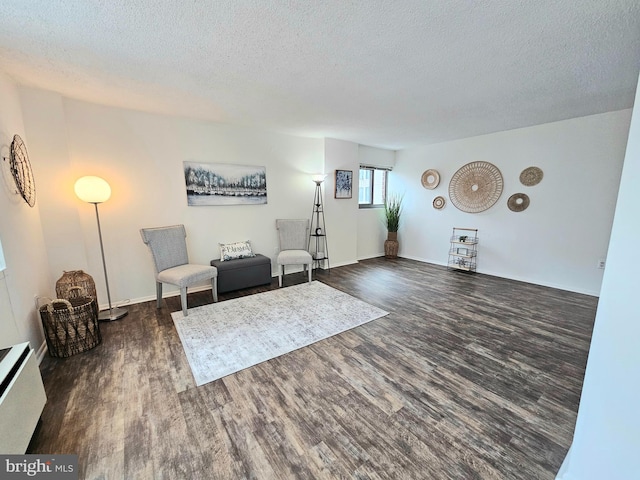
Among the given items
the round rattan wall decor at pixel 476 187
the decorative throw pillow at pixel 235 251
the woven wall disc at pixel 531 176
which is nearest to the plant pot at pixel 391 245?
the round rattan wall decor at pixel 476 187

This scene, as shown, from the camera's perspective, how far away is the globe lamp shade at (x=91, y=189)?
104 inches

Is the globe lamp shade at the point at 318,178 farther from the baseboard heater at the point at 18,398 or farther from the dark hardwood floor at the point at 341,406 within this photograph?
the baseboard heater at the point at 18,398

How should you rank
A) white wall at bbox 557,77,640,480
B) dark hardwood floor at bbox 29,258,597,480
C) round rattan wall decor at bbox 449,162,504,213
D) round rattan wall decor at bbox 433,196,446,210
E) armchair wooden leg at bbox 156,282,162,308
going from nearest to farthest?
white wall at bbox 557,77,640,480 < dark hardwood floor at bbox 29,258,597,480 < armchair wooden leg at bbox 156,282,162,308 < round rattan wall decor at bbox 449,162,504,213 < round rattan wall decor at bbox 433,196,446,210

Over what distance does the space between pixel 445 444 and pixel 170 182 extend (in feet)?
12.9

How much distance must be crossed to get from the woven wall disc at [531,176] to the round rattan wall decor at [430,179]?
1401 mm

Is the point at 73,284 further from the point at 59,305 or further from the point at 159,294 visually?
the point at 159,294

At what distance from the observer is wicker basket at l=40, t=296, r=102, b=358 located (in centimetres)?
215

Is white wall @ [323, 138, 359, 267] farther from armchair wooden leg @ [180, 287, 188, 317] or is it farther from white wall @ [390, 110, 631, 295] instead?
armchair wooden leg @ [180, 287, 188, 317]

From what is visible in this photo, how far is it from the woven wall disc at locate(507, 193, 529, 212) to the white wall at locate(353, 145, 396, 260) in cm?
250

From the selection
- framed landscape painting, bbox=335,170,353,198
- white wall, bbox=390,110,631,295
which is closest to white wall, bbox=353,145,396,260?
framed landscape painting, bbox=335,170,353,198

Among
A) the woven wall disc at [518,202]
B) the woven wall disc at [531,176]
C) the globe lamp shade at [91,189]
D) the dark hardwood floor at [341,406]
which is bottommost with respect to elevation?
the dark hardwood floor at [341,406]

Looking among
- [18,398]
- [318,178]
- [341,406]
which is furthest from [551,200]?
[18,398]

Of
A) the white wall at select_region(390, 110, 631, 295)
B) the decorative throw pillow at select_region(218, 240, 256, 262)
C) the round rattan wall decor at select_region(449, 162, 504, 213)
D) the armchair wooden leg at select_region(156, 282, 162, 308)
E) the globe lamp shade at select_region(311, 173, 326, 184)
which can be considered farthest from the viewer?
the globe lamp shade at select_region(311, 173, 326, 184)

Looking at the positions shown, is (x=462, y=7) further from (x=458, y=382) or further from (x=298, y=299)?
(x=298, y=299)
